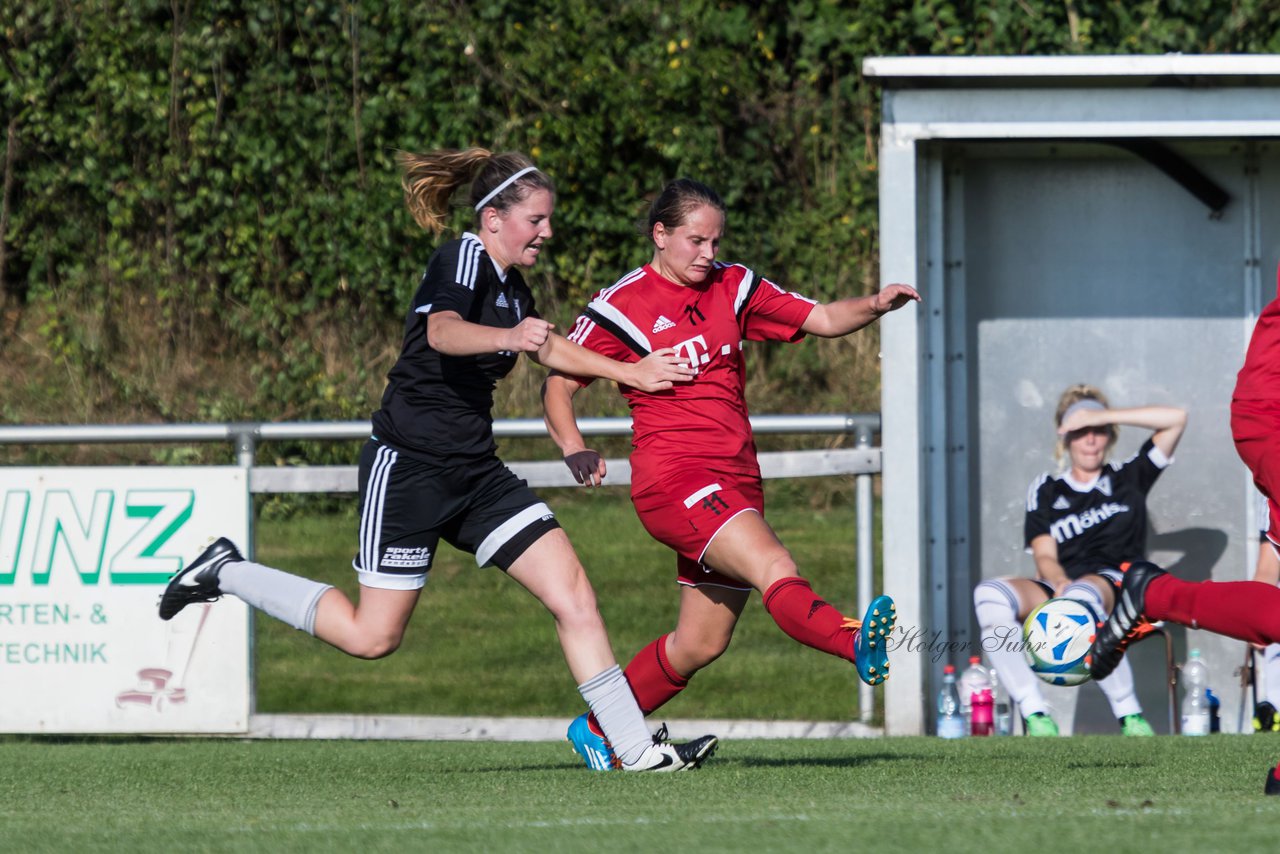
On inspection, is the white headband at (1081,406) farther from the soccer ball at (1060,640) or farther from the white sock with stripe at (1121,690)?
the soccer ball at (1060,640)

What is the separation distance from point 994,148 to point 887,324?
1.25m

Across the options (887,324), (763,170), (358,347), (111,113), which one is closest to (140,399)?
(358,347)

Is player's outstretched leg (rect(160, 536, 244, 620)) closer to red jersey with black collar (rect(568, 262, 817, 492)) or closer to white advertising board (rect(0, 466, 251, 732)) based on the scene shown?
red jersey with black collar (rect(568, 262, 817, 492))

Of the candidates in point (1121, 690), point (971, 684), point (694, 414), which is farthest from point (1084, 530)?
point (694, 414)

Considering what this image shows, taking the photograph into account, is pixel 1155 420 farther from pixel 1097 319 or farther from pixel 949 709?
pixel 949 709

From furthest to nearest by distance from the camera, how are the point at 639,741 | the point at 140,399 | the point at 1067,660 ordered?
the point at 140,399
the point at 1067,660
the point at 639,741

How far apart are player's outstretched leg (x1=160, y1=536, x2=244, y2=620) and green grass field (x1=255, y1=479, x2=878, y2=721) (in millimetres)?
3298

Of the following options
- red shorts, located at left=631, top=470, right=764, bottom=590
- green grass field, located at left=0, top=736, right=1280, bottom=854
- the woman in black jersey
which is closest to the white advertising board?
green grass field, located at left=0, top=736, right=1280, bottom=854

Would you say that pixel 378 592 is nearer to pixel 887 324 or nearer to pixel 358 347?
pixel 887 324

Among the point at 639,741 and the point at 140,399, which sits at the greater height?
the point at 140,399

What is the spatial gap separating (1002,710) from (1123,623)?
1955mm

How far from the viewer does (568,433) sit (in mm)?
5512

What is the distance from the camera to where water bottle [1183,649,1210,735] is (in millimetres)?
7887

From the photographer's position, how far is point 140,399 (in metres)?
12.4
